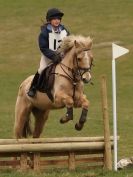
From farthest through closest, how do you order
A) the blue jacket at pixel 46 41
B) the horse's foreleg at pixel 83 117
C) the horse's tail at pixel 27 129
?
the horse's tail at pixel 27 129
the blue jacket at pixel 46 41
the horse's foreleg at pixel 83 117

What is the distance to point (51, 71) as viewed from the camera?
417 inches

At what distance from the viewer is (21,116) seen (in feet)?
37.4

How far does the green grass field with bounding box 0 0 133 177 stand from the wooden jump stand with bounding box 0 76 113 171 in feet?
0.96

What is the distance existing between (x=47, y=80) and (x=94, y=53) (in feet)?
75.6

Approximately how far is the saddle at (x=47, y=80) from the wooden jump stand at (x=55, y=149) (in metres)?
1.07

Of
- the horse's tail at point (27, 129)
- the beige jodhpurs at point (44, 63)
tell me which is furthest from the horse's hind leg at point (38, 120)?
the beige jodhpurs at point (44, 63)

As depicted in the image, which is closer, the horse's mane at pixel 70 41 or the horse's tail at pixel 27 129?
the horse's mane at pixel 70 41

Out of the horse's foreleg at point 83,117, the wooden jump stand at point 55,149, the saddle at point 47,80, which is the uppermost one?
the saddle at point 47,80

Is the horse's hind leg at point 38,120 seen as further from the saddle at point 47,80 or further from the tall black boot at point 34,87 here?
the saddle at point 47,80

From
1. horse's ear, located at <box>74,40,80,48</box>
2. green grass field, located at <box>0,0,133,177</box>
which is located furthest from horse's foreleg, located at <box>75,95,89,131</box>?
horse's ear, located at <box>74,40,80,48</box>

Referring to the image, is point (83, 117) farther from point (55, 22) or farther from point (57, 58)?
point (55, 22)

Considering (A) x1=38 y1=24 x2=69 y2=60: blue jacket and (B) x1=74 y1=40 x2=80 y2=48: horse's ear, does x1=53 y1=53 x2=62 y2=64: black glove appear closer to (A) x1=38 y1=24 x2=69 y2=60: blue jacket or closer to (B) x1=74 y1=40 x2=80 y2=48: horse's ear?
(A) x1=38 y1=24 x2=69 y2=60: blue jacket

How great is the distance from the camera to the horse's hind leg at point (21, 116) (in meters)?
11.3

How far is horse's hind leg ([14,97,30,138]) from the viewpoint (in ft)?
37.2
